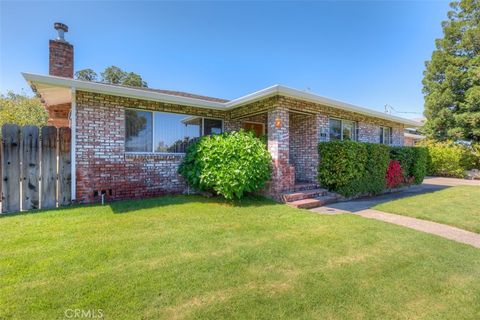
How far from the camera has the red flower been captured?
27.9 feet

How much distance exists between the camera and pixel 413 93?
59.7 feet

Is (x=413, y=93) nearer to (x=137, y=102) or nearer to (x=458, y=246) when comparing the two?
(x=458, y=246)

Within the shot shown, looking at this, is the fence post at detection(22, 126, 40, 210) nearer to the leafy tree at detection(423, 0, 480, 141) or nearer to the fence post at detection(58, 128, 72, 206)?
the fence post at detection(58, 128, 72, 206)

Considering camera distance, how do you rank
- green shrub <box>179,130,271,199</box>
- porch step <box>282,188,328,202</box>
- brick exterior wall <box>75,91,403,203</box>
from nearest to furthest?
green shrub <box>179,130,271,199</box> → brick exterior wall <box>75,91,403,203</box> → porch step <box>282,188,328,202</box>

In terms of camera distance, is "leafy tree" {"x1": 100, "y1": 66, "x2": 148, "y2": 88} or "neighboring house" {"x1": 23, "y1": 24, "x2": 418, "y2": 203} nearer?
"neighboring house" {"x1": 23, "y1": 24, "x2": 418, "y2": 203}

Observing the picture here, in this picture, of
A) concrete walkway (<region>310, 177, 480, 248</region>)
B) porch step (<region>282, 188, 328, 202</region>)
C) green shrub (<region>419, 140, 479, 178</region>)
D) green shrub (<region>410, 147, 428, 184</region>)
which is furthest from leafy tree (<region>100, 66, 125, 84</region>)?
green shrub (<region>419, 140, 479, 178</region>)

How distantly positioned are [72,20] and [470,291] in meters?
11.4

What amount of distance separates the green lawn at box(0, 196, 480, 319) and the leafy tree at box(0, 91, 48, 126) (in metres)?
12.4

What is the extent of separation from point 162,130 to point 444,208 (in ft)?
26.7

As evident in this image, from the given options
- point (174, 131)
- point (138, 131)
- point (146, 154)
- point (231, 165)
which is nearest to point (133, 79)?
point (174, 131)

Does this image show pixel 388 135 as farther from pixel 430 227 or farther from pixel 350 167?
pixel 430 227

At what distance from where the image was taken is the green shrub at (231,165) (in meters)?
5.68

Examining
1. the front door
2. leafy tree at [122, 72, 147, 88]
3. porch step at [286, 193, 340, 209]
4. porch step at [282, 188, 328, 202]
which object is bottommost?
porch step at [286, 193, 340, 209]

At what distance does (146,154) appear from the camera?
6680mm
